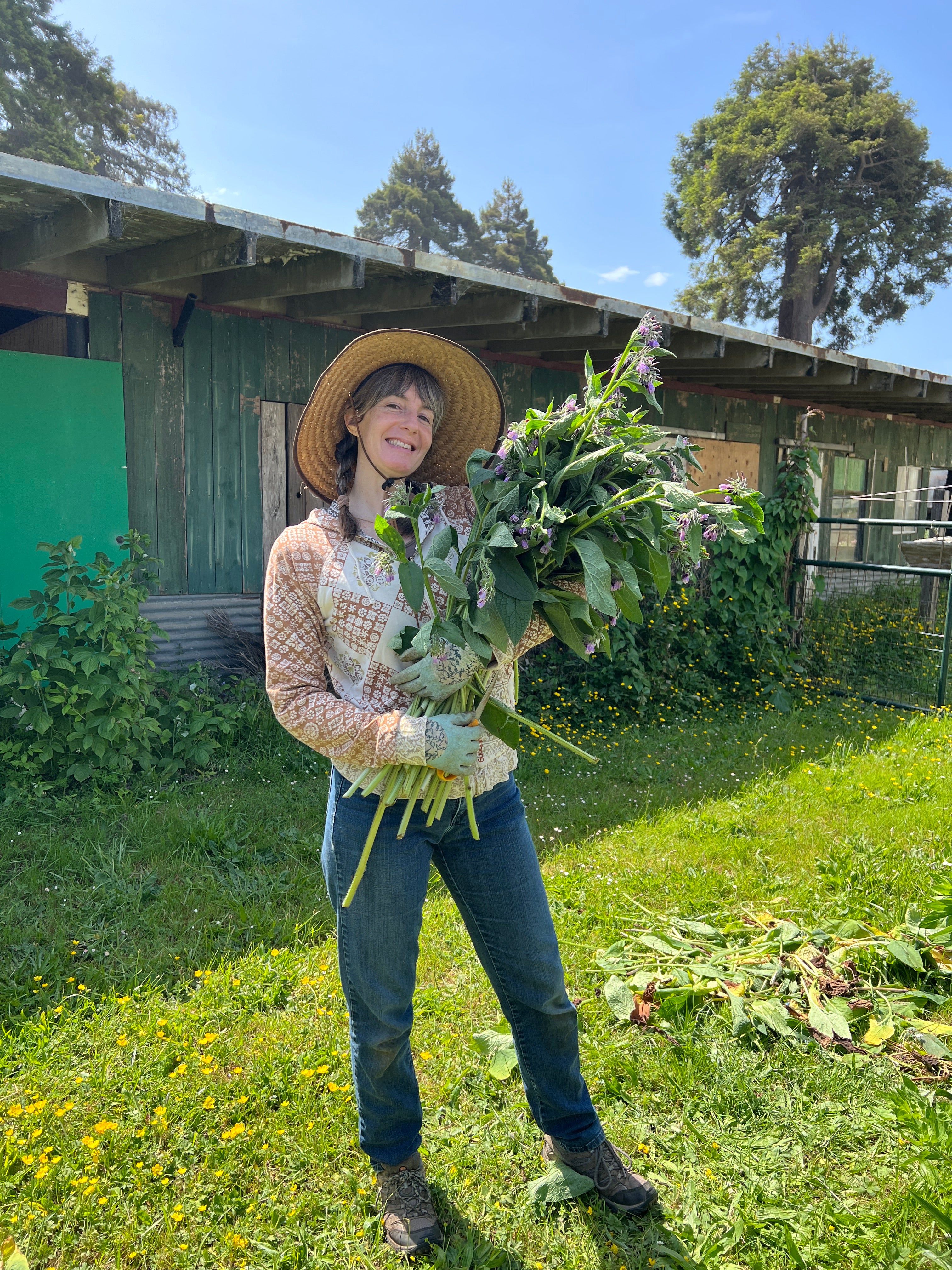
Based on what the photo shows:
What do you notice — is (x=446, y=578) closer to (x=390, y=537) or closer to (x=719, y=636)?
(x=390, y=537)

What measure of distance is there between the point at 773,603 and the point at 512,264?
36927mm

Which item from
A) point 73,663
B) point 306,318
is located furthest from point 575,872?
point 306,318

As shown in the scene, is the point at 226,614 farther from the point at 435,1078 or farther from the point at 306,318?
the point at 435,1078

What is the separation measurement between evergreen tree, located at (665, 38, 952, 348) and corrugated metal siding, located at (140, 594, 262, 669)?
22.4 m

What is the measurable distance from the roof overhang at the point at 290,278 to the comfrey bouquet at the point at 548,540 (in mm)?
3071

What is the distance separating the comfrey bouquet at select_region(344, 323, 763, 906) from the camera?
1747 millimetres

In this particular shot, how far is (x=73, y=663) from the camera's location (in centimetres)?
439

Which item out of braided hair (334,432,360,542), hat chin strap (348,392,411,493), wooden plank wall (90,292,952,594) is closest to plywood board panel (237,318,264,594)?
wooden plank wall (90,292,952,594)

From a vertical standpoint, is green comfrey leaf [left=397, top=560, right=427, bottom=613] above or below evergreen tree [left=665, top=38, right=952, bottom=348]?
below

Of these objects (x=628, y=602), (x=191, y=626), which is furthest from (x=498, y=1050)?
(x=191, y=626)

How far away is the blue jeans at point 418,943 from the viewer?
72.8 inches

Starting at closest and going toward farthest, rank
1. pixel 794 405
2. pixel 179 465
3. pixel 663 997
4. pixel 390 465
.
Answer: pixel 390 465 → pixel 663 997 → pixel 179 465 → pixel 794 405

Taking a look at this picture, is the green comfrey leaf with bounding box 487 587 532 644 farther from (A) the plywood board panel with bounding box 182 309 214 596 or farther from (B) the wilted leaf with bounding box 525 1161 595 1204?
(A) the plywood board panel with bounding box 182 309 214 596

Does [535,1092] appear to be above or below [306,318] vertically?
below
